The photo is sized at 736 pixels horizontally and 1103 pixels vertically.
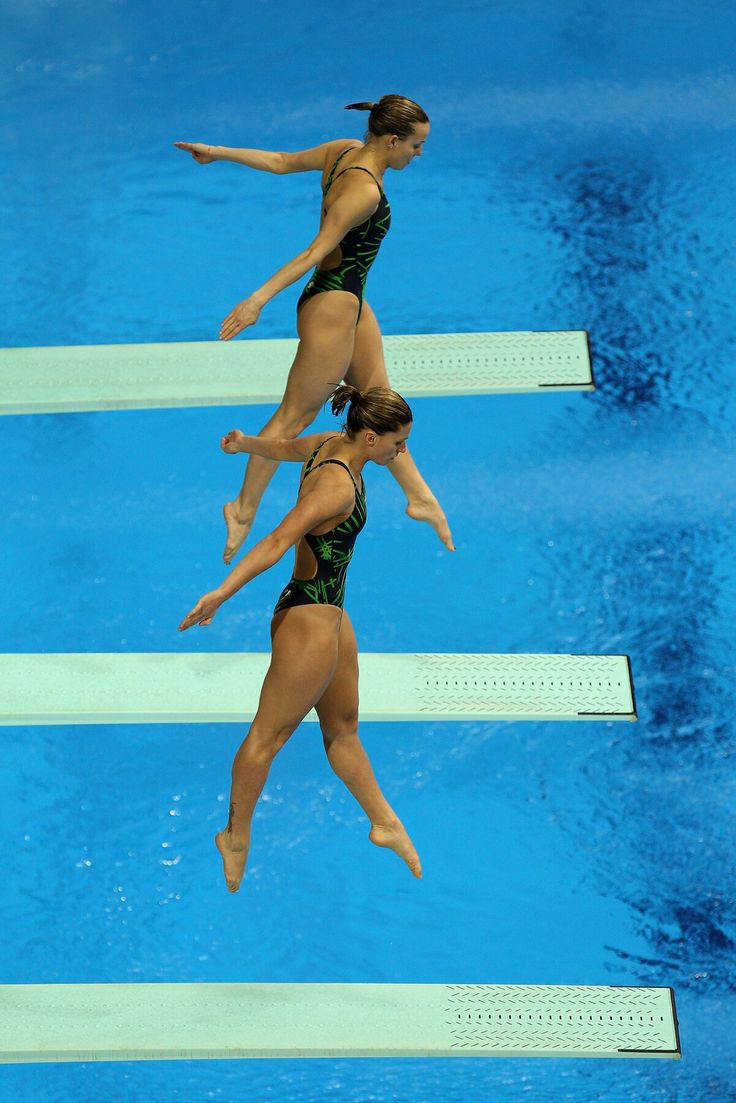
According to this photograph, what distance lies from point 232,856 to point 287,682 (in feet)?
2.33

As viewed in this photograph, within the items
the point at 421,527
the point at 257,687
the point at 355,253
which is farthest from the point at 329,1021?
the point at 355,253

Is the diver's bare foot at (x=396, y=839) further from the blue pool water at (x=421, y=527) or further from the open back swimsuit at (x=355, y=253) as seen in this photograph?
the open back swimsuit at (x=355, y=253)

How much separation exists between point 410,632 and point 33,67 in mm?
5094

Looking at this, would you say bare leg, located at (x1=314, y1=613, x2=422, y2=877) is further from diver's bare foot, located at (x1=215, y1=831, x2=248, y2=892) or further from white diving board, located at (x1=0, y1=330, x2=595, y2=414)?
white diving board, located at (x1=0, y1=330, x2=595, y2=414)

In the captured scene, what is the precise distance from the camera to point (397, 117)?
510cm

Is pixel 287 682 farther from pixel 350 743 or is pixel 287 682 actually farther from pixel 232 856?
pixel 232 856

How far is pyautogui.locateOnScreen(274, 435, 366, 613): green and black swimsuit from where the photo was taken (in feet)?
15.2

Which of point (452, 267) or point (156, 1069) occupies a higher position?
point (452, 267)

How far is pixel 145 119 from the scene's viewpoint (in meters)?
9.30

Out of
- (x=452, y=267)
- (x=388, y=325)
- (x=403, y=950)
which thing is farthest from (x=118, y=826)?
(x=452, y=267)

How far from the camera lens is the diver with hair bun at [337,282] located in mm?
5102

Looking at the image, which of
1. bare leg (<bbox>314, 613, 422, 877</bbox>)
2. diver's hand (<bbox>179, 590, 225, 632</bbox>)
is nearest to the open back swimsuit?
bare leg (<bbox>314, 613, 422, 877</bbox>)

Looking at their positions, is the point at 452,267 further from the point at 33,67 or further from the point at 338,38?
the point at 33,67

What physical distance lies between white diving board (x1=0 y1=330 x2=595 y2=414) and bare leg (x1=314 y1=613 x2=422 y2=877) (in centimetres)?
218
